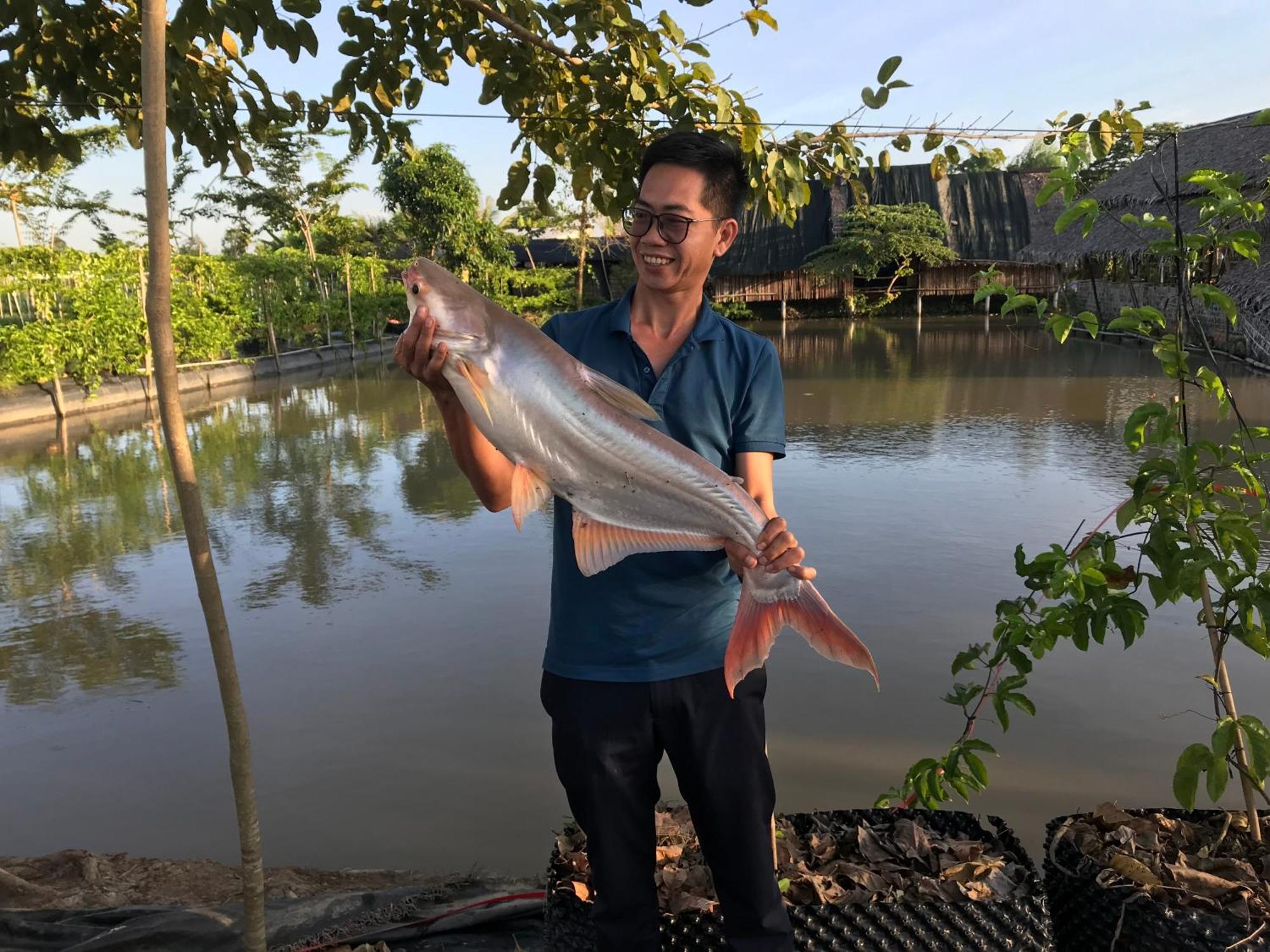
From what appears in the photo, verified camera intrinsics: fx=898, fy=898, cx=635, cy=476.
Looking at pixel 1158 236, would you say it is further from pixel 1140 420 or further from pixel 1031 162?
pixel 1031 162

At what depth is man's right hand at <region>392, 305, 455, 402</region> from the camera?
63.0 inches

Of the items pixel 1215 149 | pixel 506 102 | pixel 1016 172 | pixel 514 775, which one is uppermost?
pixel 1016 172

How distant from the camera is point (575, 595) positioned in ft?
6.30

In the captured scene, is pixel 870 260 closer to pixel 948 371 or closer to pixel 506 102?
pixel 948 371

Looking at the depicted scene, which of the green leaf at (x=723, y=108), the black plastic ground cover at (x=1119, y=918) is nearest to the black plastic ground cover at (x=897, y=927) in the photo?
the black plastic ground cover at (x=1119, y=918)

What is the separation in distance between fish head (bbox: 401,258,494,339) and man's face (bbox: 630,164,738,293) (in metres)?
0.46

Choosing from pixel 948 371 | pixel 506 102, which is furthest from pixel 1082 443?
pixel 506 102

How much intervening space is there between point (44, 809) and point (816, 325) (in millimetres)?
28170

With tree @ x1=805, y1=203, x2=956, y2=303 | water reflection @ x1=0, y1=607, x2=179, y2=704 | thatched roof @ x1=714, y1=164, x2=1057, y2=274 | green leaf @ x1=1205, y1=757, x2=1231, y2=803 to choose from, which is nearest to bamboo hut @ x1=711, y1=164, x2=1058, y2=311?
thatched roof @ x1=714, y1=164, x2=1057, y2=274

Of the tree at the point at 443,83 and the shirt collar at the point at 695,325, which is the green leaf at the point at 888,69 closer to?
the tree at the point at 443,83

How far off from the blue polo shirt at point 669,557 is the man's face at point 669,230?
0.12 meters

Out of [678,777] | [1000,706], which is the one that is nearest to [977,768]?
[1000,706]

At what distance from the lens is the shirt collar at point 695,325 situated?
6.54ft

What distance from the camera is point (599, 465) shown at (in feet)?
5.72
